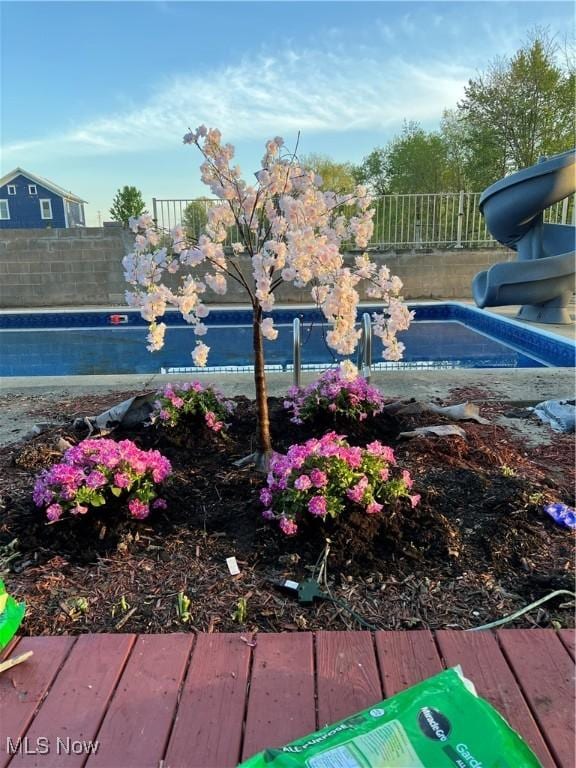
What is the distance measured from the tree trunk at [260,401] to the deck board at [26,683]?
4.24 feet

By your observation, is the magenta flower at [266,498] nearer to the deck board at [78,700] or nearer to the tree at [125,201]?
the deck board at [78,700]

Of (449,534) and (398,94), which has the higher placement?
(398,94)

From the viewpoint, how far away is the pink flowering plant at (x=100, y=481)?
2088 mm

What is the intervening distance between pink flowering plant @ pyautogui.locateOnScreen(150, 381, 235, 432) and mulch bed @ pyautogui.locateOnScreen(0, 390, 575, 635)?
431 mm

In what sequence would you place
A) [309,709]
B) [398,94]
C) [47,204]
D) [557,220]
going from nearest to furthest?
[309,709]
[398,94]
[557,220]
[47,204]

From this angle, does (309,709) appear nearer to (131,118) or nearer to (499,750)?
(499,750)

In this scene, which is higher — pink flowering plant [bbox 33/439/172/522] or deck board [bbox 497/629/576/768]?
pink flowering plant [bbox 33/439/172/522]

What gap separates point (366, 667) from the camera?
1.46 m

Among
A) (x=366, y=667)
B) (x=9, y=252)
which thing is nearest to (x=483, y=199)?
(x=366, y=667)

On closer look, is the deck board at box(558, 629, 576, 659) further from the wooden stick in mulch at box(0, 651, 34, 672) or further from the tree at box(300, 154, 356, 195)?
the tree at box(300, 154, 356, 195)

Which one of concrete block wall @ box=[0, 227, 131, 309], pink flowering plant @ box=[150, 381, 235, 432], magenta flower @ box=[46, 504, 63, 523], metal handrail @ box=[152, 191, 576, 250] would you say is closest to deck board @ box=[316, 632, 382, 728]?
magenta flower @ box=[46, 504, 63, 523]

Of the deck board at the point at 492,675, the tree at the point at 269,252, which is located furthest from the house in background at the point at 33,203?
the deck board at the point at 492,675

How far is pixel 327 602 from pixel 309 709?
0.45 meters

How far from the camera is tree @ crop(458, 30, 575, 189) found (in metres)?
14.1
